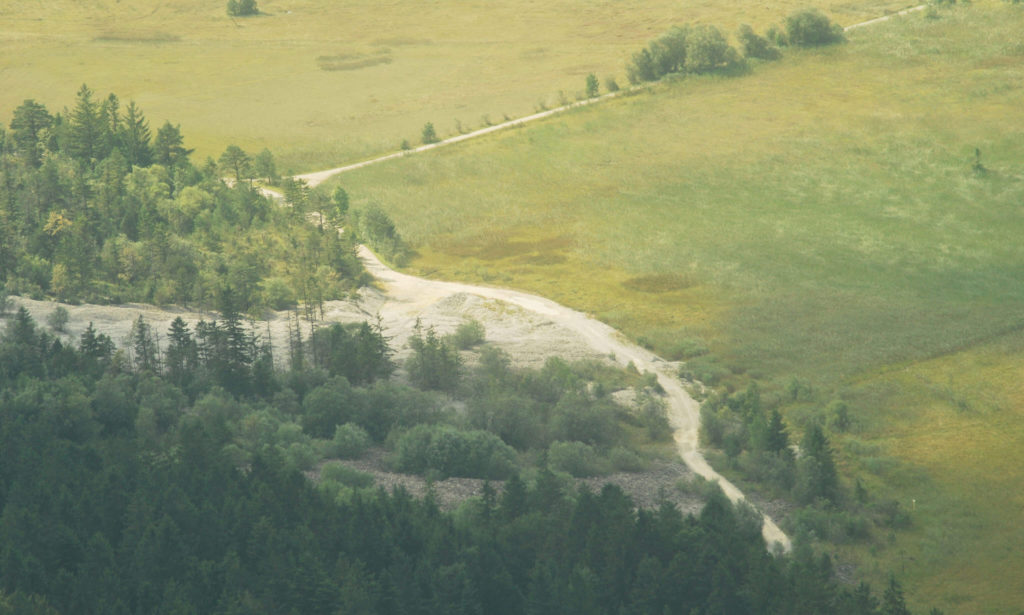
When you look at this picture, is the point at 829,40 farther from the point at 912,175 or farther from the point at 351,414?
the point at 351,414

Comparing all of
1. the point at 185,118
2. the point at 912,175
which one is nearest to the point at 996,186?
the point at 912,175

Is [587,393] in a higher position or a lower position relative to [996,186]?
lower

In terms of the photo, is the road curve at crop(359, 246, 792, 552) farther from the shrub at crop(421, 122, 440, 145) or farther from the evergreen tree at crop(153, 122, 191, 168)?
the shrub at crop(421, 122, 440, 145)

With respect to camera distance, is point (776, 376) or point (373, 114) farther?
point (373, 114)

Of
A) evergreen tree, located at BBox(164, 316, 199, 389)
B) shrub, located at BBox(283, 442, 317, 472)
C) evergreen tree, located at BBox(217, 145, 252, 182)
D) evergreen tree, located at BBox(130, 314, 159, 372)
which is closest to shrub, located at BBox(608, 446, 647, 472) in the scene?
shrub, located at BBox(283, 442, 317, 472)

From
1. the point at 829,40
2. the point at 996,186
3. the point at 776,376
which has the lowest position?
the point at 776,376

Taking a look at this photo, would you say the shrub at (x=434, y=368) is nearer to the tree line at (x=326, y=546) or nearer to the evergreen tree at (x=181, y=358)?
the evergreen tree at (x=181, y=358)

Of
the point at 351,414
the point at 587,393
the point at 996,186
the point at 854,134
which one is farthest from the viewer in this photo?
the point at 854,134

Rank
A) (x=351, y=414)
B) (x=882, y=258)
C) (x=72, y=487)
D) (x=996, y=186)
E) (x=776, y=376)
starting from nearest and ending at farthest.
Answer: (x=72, y=487), (x=351, y=414), (x=776, y=376), (x=882, y=258), (x=996, y=186)
